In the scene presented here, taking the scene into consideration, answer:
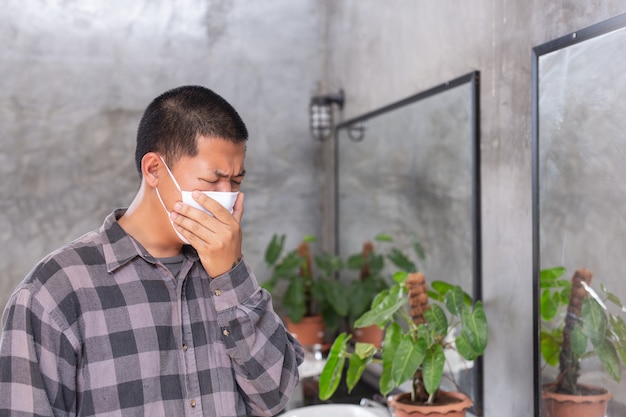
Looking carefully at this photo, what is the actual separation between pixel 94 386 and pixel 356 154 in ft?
6.22

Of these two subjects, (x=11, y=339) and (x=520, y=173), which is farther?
(x=520, y=173)

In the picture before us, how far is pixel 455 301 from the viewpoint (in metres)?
1.63

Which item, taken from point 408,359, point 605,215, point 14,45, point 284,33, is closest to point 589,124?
point 605,215

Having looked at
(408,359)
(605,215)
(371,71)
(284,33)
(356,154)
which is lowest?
(408,359)

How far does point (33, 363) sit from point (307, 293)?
6.22 ft

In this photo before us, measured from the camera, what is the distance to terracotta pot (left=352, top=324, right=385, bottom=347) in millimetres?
2480

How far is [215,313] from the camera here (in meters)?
1.22

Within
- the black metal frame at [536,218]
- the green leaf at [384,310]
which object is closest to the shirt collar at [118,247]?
the green leaf at [384,310]

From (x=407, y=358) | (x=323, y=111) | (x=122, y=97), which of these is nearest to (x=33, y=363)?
(x=407, y=358)

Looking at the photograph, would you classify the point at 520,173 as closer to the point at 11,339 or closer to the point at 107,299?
the point at 107,299

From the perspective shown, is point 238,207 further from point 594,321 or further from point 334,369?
point 594,321

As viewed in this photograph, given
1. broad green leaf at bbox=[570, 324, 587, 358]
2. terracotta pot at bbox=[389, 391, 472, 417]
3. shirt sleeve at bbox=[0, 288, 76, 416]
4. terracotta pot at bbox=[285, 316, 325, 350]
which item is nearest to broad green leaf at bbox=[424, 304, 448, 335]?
terracotta pot at bbox=[389, 391, 472, 417]

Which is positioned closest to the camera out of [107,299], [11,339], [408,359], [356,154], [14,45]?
[11,339]

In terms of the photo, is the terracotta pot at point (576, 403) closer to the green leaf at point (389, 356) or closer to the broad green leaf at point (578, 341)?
the broad green leaf at point (578, 341)
